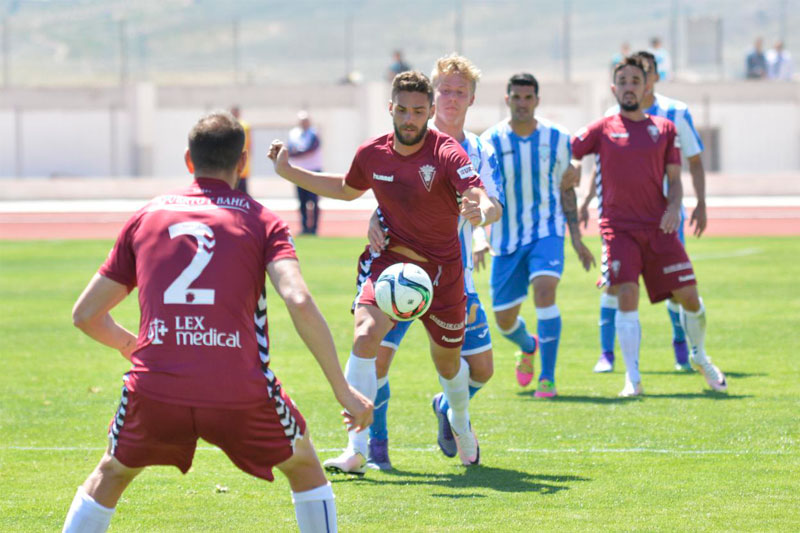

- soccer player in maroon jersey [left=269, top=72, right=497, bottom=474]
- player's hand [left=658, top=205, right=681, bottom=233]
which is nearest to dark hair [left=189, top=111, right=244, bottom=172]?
soccer player in maroon jersey [left=269, top=72, right=497, bottom=474]

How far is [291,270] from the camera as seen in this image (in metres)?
4.38

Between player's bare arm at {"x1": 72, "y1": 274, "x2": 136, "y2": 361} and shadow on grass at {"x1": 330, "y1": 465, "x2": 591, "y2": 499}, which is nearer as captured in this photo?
player's bare arm at {"x1": 72, "y1": 274, "x2": 136, "y2": 361}

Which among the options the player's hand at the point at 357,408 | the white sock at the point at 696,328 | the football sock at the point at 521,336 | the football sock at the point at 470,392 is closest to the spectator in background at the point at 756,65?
the white sock at the point at 696,328

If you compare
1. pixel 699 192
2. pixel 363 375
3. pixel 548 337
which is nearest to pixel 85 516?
pixel 363 375

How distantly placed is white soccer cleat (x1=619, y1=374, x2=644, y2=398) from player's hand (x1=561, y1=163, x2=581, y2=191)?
4.93 ft

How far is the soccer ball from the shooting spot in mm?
6289

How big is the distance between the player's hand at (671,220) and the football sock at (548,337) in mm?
1040

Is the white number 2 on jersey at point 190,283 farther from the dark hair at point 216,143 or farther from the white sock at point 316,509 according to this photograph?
the white sock at point 316,509

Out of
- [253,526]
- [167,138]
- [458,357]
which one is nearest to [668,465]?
[458,357]

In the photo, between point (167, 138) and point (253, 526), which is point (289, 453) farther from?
point (167, 138)

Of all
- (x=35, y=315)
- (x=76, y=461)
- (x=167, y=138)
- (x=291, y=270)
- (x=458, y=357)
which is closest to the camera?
(x=291, y=270)

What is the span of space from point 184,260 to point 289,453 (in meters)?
0.80

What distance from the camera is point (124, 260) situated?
15.0 feet

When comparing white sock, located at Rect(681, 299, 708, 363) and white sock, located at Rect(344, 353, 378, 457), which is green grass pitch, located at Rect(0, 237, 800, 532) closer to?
white sock, located at Rect(681, 299, 708, 363)
